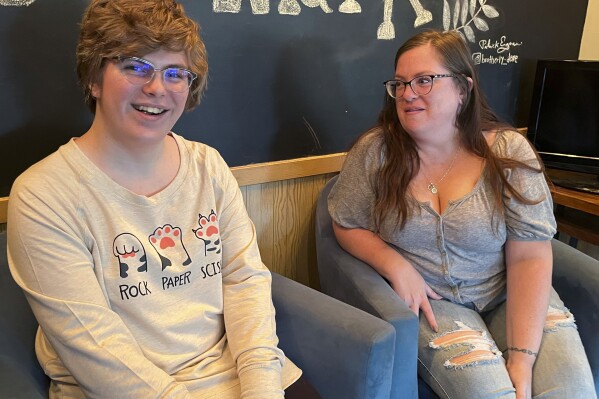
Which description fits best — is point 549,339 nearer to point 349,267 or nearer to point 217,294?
point 349,267

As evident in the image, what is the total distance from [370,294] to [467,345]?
0.29 metres

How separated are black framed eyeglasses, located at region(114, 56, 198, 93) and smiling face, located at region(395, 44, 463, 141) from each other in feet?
2.13

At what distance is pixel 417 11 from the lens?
6.55 feet

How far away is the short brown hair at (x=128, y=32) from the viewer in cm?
103

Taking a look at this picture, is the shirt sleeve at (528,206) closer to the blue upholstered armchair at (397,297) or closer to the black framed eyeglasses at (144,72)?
the blue upholstered armchair at (397,297)

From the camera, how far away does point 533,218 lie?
1.51 meters

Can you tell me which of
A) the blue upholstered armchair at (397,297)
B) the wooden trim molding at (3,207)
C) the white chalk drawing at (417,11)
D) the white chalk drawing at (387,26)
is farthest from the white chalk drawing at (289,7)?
the wooden trim molding at (3,207)

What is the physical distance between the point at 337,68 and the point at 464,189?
2.12ft

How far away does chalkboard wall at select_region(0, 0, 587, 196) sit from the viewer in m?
1.39

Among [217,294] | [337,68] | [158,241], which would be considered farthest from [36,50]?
[337,68]

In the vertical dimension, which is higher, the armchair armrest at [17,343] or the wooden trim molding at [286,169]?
the wooden trim molding at [286,169]

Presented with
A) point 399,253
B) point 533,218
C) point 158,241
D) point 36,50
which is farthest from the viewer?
point 399,253

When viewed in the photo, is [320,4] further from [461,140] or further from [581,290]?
[581,290]

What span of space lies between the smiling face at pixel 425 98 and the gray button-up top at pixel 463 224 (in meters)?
0.14
